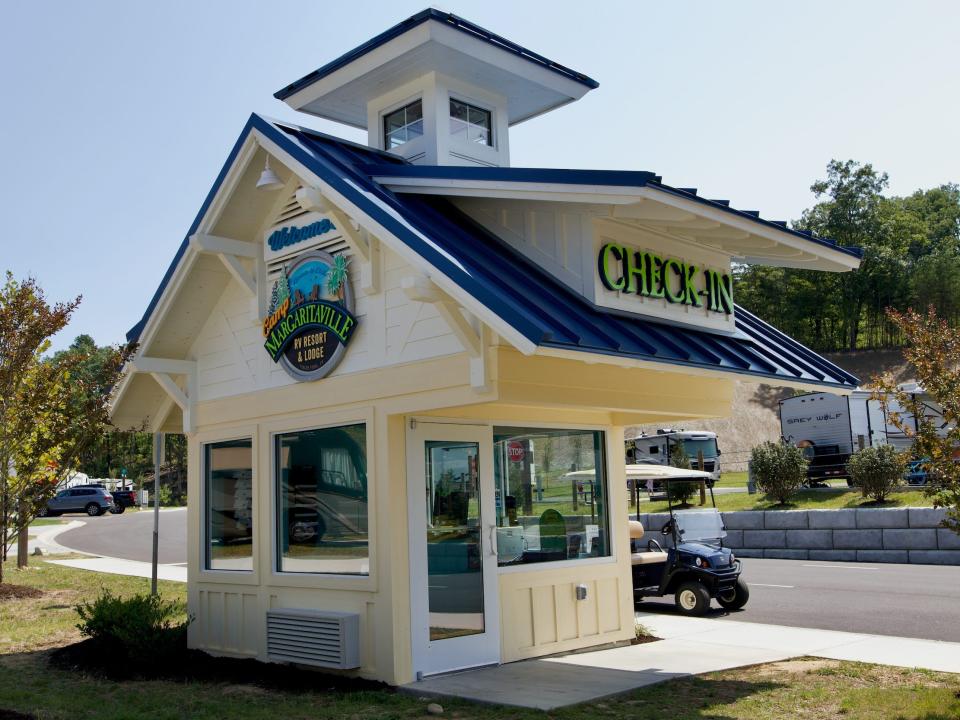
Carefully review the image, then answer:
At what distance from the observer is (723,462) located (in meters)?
61.2

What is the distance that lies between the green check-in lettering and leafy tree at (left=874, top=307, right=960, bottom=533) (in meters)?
2.22

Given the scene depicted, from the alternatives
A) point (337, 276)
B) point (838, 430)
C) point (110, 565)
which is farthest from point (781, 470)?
point (337, 276)

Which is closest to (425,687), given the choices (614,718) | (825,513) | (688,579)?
(614,718)

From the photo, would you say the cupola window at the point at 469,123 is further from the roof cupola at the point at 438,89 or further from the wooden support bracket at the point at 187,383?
the wooden support bracket at the point at 187,383

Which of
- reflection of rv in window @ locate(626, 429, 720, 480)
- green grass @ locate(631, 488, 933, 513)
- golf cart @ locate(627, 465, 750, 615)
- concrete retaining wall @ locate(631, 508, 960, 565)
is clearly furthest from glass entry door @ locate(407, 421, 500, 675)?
reflection of rv in window @ locate(626, 429, 720, 480)

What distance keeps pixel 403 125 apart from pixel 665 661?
22.9ft

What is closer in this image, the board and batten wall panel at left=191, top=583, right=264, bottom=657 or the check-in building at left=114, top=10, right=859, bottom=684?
the check-in building at left=114, top=10, right=859, bottom=684

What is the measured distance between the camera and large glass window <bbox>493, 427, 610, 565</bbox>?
9.48 meters

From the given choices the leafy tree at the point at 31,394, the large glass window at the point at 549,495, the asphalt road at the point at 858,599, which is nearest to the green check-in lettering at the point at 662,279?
the large glass window at the point at 549,495

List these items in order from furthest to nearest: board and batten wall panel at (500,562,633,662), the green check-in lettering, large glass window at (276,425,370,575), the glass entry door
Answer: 1. board and batten wall panel at (500,562,633,662)
2. large glass window at (276,425,370,575)
3. the green check-in lettering
4. the glass entry door

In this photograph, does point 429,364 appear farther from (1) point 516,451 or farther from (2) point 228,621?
(2) point 228,621

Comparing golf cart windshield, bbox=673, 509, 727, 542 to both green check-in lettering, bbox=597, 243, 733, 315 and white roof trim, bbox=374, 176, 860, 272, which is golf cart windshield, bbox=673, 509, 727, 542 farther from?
Result: white roof trim, bbox=374, 176, 860, 272

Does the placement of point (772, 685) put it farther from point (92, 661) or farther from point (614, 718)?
point (92, 661)

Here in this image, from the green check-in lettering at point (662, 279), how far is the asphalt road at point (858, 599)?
190 inches
